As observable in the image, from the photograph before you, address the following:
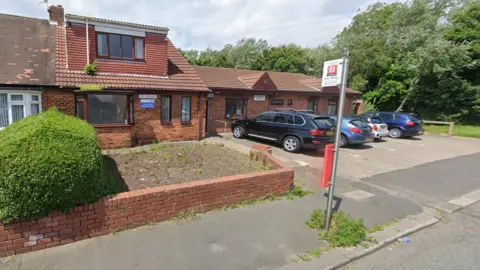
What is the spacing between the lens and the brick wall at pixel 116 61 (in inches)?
368

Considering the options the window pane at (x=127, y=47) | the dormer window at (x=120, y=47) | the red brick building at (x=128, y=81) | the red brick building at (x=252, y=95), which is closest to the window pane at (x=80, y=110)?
the red brick building at (x=128, y=81)

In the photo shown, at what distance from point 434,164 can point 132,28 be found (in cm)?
1294

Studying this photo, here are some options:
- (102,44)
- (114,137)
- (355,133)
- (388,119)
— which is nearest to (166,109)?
(114,137)

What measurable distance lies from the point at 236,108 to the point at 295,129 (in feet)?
20.5

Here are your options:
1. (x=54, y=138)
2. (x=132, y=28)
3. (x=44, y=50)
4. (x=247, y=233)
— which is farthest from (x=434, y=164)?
(x=44, y=50)

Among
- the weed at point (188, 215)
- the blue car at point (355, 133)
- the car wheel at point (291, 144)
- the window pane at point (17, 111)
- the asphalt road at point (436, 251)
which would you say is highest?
the window pane at point (17, 111)

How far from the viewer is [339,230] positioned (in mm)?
4180

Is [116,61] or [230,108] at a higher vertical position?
[116,61]

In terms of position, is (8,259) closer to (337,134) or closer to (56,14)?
(337,134)

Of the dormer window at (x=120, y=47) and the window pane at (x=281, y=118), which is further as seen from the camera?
the window pane at (x=281, y=118)

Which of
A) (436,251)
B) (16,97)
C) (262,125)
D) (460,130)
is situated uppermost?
(16,97)

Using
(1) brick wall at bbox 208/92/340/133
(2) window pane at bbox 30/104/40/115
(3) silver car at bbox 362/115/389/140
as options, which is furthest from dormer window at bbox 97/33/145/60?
(3) silver car at bbox 362/115/389/140

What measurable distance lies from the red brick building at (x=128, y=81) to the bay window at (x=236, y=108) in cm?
360

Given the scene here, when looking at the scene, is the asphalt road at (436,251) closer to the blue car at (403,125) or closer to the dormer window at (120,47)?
the dormer window at (120,47)
